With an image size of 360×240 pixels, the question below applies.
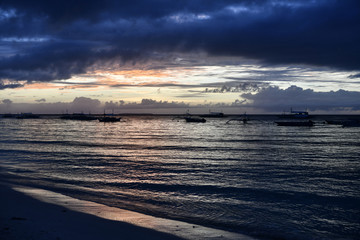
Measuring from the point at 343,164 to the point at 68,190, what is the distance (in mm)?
23824

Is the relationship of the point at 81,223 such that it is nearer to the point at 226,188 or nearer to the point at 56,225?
the point at 56,225

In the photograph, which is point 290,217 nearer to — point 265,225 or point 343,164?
point 265,225

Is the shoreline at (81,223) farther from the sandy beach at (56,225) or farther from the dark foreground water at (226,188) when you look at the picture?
the dark foreground water at (226,188)

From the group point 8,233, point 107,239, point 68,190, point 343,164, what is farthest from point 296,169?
point 8,233

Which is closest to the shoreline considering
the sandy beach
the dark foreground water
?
the sandy beach

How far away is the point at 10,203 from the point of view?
10.7 meters

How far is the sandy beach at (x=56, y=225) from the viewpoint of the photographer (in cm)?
757

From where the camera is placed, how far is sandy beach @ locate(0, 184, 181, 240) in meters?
7.57

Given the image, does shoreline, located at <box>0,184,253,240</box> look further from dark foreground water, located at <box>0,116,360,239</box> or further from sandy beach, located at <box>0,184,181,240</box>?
dark foreground water, located at <box>0,116,360,239</box>

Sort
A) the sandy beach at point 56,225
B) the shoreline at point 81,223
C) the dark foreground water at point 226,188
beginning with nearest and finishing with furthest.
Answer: the sandy beach at point 56,225, the shoreline at point 81,223, the dark foreground water at point 226,188

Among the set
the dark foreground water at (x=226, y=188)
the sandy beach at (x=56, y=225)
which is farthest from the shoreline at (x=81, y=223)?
the dark foreground water at (x=226, y=188)

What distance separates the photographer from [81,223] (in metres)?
8.98

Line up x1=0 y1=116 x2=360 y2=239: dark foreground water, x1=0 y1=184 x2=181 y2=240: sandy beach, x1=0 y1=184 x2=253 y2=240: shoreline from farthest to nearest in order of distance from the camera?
1. x1=0 y1=116 x2=360 y2=239: dark foreground water
2. x1=0 y1=184 x2=253 y2=240: shoreline
3. x1=0 y1=184 x2=181 y2=240: sandy beach

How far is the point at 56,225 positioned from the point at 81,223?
764 mm
